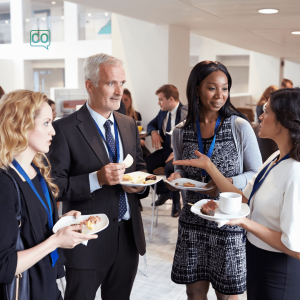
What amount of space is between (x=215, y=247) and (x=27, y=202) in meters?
1.01

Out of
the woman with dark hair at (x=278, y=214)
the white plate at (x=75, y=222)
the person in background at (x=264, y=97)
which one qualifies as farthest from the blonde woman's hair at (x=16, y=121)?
the person in background at (x=264, y=97)

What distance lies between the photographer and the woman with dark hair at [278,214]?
3.97 ft

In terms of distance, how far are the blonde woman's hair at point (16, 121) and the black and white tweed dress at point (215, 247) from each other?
0.95m

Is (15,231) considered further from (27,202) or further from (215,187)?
(215,187)

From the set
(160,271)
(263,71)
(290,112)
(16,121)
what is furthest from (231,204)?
(263,71)

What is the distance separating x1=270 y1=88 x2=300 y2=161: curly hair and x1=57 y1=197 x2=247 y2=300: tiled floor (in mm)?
1836

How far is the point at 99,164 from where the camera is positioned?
171cm

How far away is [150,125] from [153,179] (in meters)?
2.94

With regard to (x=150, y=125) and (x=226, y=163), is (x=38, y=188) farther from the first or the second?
(x=150, y=125)

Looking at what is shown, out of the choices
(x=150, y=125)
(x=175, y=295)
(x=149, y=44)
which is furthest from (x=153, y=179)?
(x=149, y=44)

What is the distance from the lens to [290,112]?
1303 millimetres

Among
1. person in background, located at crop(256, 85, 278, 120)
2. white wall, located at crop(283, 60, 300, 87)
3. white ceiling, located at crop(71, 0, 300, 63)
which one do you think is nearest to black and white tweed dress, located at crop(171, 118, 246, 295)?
white ceiling, located at crop(71, 0, 300, 63)

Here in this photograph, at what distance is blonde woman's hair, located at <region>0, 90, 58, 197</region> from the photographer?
1149 millimetres

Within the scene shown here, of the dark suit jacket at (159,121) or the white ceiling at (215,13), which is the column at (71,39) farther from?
the dark suit jacket at (159,121)
